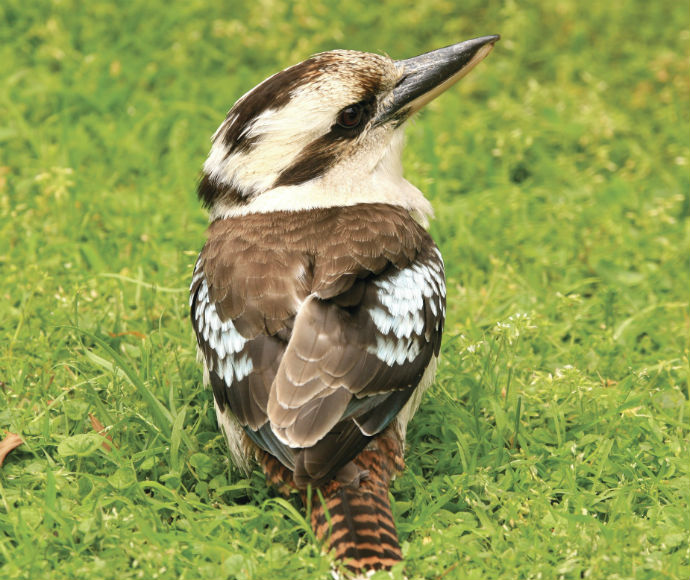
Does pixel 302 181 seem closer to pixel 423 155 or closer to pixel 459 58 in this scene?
pixel 459 58

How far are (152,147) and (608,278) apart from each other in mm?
3469

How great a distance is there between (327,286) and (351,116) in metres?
1.15

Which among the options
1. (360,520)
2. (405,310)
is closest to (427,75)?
(405,310)

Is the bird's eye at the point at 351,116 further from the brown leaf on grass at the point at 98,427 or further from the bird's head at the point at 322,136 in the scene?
the brown leaf on grass at the point at 98,427

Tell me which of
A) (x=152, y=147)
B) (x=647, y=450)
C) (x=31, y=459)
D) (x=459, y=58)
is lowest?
(x=647, y=450)

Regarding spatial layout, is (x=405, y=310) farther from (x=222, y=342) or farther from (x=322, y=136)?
(x=322, y=136)

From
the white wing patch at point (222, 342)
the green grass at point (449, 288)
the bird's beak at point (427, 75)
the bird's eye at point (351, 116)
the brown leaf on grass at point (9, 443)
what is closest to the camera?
the green grass at point (449, 288)

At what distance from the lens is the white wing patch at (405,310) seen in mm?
4691

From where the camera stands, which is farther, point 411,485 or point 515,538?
point 411,485

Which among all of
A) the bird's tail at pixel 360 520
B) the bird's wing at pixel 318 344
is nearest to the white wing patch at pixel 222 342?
the bird's wing at pixel 318 344

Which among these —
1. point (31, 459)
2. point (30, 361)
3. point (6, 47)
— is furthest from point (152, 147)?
point (31, 459)

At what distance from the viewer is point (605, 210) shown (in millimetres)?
7535

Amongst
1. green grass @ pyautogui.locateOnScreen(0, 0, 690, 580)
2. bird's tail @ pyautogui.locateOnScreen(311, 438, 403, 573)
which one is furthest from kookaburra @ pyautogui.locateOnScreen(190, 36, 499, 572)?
green grass @ pyautogui.locateOnScreen(0, 0, 690, 580)

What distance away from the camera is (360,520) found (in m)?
4.32
